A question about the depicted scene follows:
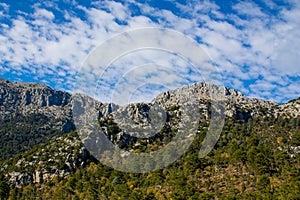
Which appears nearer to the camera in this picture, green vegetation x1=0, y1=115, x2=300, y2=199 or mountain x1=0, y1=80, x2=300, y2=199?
green vegetation x1=0, y1=115, x2=300, y2=199

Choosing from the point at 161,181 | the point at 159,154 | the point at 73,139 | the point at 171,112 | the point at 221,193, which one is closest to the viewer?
the point at 221,193

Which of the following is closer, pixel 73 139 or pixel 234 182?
pixel 234 182

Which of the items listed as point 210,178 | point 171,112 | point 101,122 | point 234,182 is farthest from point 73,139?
point 234,182

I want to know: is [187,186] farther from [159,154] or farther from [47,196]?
[47,196]

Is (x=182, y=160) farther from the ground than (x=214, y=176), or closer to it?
farther from the ground

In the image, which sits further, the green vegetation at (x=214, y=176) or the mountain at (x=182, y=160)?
the mountain at (x=182, y=160)

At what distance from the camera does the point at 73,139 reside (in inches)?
5458

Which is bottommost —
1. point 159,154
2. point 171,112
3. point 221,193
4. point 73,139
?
point 221,193

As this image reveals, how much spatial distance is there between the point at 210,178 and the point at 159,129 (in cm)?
6019

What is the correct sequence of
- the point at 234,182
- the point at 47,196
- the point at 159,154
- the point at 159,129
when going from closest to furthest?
the point at 234,182, the point at 47,196, the point at 159,154, the point at 159,129

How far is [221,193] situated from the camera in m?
77.0

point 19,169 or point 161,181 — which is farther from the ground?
point 19,169

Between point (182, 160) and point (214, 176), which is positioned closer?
point (214, 176)

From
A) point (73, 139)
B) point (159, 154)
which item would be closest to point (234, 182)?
point (159, 154)
